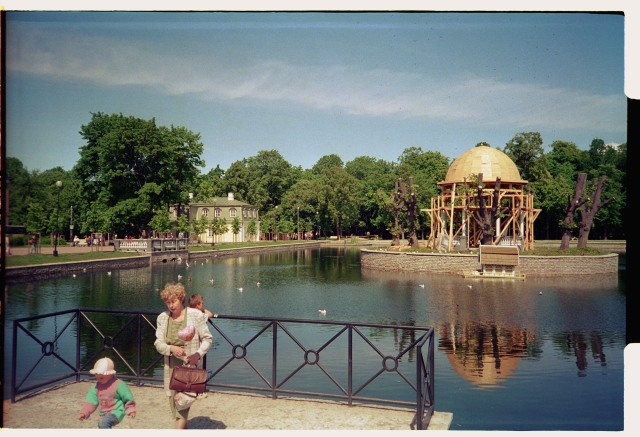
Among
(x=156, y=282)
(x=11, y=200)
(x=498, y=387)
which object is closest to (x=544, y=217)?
(x=156, y=282)

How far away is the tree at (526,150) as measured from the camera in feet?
190

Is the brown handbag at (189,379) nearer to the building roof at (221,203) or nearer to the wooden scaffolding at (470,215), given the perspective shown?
the wooden scaffolding at (470,215)

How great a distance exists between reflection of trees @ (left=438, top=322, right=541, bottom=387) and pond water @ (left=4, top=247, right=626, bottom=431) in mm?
26

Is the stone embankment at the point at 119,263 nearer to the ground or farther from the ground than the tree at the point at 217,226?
nearer to the ground

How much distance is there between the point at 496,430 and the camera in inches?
295

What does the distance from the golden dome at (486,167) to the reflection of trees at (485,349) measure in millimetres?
23787

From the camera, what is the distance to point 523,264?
30.0 metres

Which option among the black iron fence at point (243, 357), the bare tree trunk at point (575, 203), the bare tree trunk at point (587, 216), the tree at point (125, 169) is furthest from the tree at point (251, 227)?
the black iron fence at point (243, 357)

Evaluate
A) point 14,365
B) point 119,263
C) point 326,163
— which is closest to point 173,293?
point 14,365

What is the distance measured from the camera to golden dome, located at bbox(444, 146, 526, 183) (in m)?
38.3

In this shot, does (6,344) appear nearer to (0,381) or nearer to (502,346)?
(0,381)

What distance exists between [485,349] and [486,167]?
27.4 meters

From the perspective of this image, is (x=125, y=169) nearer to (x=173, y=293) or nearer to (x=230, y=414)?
(x=230, y=414)

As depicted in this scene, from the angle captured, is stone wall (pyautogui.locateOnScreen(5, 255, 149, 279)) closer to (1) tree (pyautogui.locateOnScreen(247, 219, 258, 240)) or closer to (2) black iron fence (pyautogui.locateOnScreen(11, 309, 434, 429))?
(2) black iron fence (pyautogui.locateOnScreen(11, 309, 434, 429))
